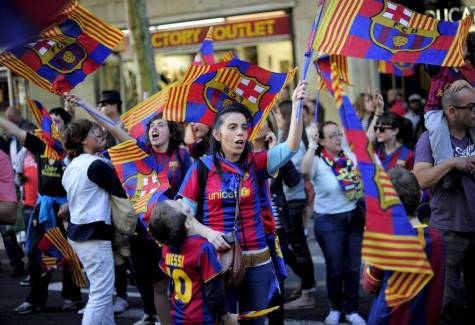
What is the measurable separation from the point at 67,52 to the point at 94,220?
140 cm

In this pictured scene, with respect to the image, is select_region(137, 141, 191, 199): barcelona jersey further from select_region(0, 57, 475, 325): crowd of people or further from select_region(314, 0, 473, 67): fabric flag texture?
select_region(314, 0, 473, 67): fabric flag texture

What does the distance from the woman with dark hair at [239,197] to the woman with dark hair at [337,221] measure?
1832 mm

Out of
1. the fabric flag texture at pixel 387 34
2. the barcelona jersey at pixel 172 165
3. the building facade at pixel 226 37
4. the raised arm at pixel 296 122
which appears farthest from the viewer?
the building facade at pixel 226 37

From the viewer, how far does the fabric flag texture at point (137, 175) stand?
555cm

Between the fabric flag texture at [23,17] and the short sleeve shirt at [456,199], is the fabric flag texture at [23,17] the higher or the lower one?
the higher one

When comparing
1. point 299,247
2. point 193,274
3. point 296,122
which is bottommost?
point 299,247

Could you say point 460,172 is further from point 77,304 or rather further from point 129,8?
point 129,8

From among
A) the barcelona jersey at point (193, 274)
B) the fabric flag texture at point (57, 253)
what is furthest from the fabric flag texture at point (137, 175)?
the fabric flag texture at point (57, 253)

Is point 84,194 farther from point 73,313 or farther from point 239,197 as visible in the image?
point 73,313

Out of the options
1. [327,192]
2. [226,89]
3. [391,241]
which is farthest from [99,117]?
[391,241]

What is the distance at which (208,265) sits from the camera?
4.06 m

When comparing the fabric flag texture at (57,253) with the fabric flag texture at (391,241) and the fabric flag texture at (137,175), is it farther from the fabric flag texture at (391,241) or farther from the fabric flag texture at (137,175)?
the fabric flag texture at (391,241)

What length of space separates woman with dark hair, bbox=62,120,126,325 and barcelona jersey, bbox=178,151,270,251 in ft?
4.85

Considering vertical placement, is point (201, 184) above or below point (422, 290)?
above
